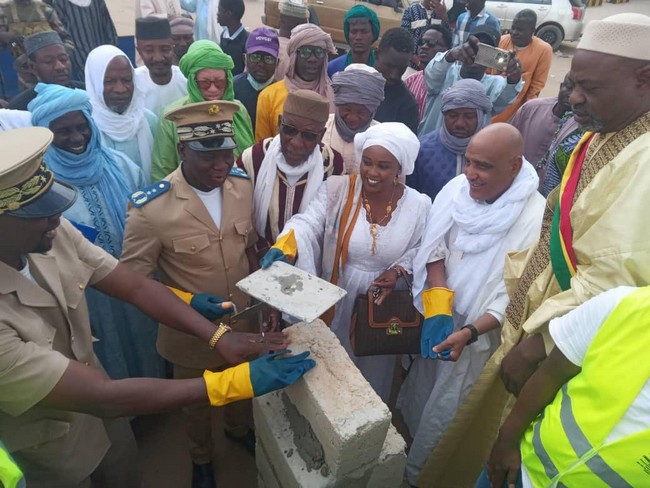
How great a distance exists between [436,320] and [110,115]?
269 cm

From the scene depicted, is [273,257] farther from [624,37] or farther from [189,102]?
[189,102]

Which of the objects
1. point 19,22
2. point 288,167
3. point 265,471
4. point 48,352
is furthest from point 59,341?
point 19,22

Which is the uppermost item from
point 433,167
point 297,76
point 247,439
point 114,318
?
point 297,76

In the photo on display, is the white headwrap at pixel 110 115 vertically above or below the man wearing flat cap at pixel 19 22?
below

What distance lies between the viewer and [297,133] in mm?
2688

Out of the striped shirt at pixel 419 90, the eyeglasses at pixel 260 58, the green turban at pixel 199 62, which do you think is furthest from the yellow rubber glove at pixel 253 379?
the striped shirt at pixel 419 90

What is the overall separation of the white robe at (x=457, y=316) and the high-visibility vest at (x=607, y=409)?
0.98 m

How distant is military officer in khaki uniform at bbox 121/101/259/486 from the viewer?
7.48 feet

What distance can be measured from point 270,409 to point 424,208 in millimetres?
1437

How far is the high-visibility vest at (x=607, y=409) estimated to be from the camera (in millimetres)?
1190

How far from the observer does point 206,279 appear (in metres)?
2.44

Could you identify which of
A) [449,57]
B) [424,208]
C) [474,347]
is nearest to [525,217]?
[424,208]

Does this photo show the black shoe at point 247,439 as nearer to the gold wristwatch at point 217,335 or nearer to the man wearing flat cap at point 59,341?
the man wearing flat cap at point 59,341

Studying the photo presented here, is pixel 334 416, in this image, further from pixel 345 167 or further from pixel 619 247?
pixel 345 167
